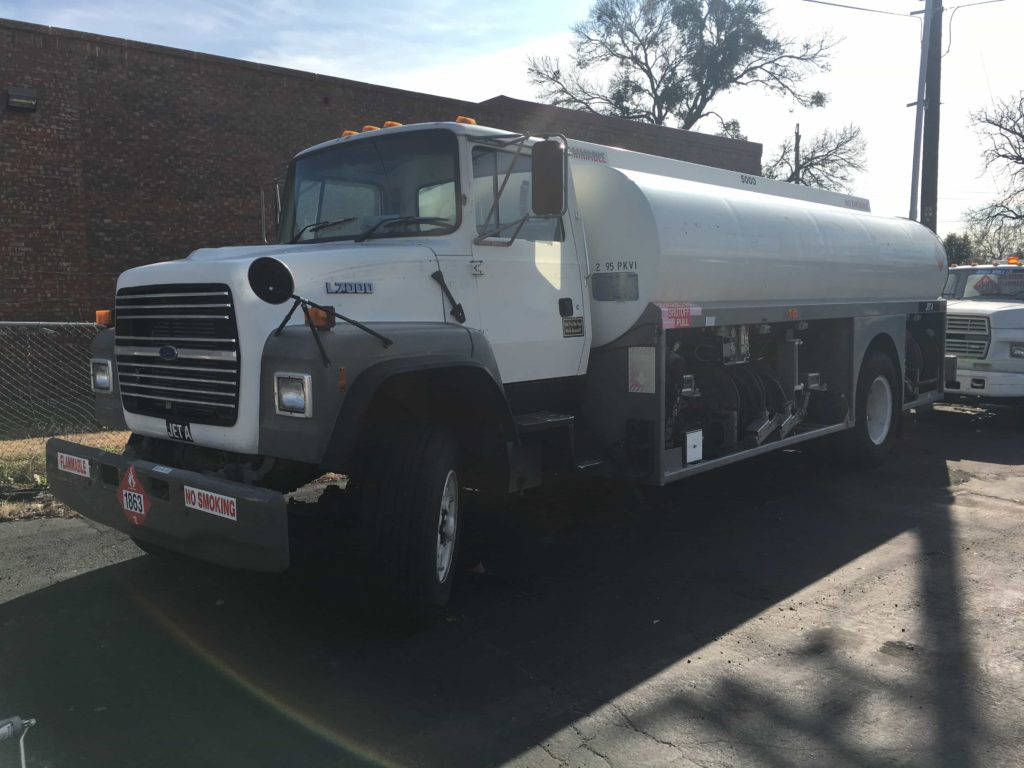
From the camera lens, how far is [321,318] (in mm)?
4020

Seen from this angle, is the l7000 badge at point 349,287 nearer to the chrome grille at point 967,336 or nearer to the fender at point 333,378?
the fender at point 333,378

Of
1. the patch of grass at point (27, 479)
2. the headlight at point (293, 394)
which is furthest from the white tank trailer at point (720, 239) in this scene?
the patch of grass at point (27, 479)

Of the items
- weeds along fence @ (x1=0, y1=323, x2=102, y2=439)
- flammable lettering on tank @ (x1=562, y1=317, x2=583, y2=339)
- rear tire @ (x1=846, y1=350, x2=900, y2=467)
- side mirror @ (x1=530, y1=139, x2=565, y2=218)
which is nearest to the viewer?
side mirror @ (x1=530, y1=139, x2=565, y2=218)

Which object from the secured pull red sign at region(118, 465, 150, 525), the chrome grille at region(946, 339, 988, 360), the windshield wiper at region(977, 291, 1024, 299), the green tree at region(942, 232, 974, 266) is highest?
the green tree at region(942, 232, 974, 266)

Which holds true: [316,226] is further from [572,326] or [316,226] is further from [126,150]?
[126,150]

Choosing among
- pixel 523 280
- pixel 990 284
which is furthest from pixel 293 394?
pixel 990 284

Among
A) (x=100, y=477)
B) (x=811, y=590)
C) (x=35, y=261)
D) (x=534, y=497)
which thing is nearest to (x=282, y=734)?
(x=100, y=477)

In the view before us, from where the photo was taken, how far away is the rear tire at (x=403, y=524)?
4.23m

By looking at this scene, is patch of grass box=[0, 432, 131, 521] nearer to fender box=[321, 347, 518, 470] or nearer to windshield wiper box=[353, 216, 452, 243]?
windshield wiper box=[353, 216, 452, 243]

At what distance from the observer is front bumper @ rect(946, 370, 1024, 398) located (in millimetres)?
11102

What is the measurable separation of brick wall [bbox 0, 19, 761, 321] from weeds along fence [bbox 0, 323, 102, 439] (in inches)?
23.8

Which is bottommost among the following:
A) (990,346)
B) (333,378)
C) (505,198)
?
(990,346)

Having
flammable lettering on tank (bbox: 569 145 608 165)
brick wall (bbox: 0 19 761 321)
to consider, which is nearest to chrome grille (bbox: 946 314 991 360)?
flammable lettering on tank (bbox: 569 145 608 165)

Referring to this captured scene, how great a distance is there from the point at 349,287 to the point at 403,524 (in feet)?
4.03
